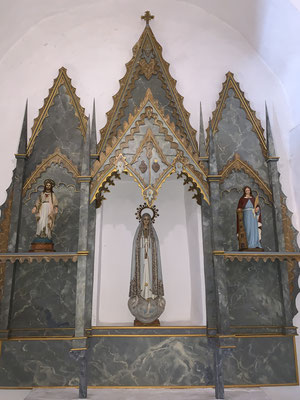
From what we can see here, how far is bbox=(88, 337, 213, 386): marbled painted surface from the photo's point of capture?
5.04 m

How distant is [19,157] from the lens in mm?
5762

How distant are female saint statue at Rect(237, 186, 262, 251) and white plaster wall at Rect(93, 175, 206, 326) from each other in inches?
32.5

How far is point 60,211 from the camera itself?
5852 millimetres

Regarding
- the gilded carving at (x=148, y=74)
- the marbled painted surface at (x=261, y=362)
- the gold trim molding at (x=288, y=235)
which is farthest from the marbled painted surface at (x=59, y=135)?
the marbled painted surface at (x=261, y=362)

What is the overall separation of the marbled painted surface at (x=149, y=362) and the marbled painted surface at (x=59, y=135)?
110 inches

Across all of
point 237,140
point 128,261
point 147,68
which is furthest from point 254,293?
point 147,68

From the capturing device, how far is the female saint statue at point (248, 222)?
17.5 ft

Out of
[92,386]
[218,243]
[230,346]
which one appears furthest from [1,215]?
[230,346]

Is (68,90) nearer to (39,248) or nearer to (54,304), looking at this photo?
(39,248)

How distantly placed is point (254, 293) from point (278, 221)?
3.81 ft

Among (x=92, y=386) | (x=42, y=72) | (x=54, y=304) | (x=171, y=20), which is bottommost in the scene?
(x=92, y=386)

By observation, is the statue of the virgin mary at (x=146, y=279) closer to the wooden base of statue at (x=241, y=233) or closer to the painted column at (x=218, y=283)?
the painted column at (x=218, y=283)

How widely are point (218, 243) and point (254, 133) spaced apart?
239cm

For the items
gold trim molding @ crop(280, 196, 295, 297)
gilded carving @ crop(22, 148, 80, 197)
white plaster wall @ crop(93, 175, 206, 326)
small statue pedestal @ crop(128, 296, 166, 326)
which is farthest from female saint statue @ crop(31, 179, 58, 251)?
gold trim molding @ crop(280, 196, 295, 297)
